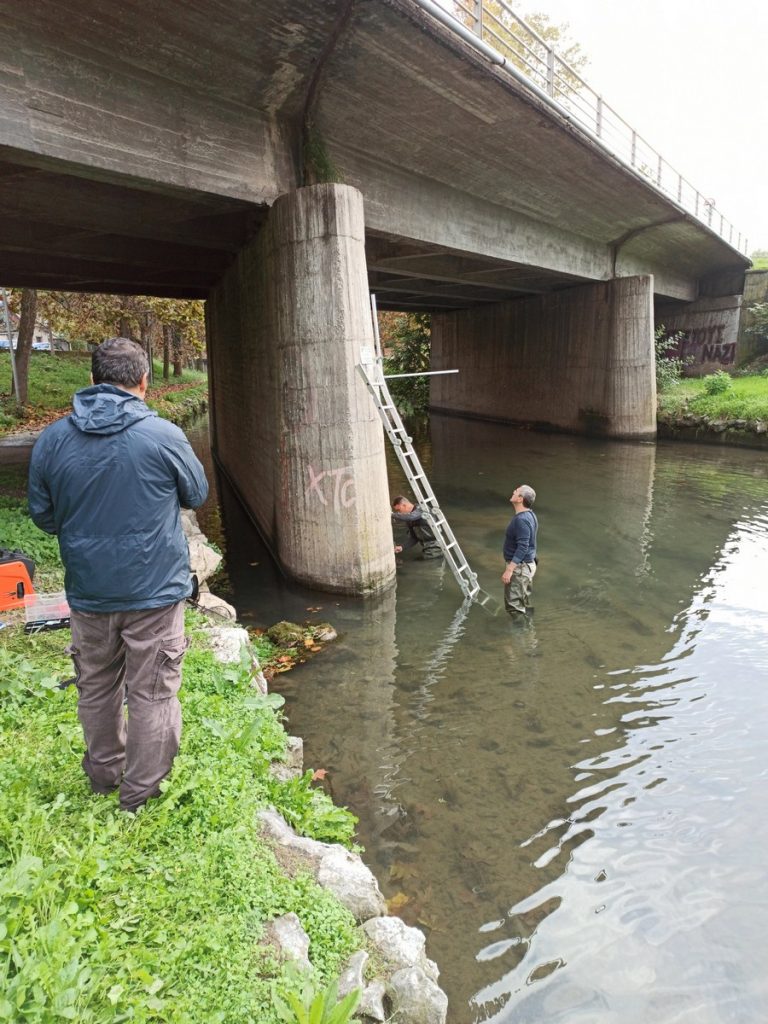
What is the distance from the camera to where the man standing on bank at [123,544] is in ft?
9.64

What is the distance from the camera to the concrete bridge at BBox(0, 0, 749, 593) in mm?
7231

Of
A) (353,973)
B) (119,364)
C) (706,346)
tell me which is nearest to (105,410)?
(119,364)

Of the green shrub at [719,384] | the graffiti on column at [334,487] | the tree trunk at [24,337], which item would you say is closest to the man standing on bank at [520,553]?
the graffiti on column at [334,487]

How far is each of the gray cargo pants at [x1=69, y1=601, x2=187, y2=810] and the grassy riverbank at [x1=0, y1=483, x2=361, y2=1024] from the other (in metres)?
0.15

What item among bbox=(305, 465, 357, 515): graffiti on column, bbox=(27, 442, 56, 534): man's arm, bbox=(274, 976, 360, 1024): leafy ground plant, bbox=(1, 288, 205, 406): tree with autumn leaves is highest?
bbox=(1, 288, 205, 406): tree with autumn leaves

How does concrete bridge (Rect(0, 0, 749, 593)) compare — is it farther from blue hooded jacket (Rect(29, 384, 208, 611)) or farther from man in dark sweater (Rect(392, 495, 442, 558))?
blue hooded jacket (Rect(29, 384, 208, 611))

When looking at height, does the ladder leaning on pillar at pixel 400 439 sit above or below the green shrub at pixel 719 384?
below

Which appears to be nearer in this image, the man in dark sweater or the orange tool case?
the orange tool case

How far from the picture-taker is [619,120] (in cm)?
1559

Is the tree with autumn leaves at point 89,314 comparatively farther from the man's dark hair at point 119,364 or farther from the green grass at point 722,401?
the man's dark hair at point 119,364

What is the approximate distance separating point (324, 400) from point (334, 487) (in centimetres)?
129

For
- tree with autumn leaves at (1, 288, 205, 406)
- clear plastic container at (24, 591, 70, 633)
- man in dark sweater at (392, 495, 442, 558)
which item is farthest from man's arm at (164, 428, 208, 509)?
tree with autumn leaves at (1, 288, 205, 406)

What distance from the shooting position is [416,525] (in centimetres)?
1141

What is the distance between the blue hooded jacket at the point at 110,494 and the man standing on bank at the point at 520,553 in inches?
225
